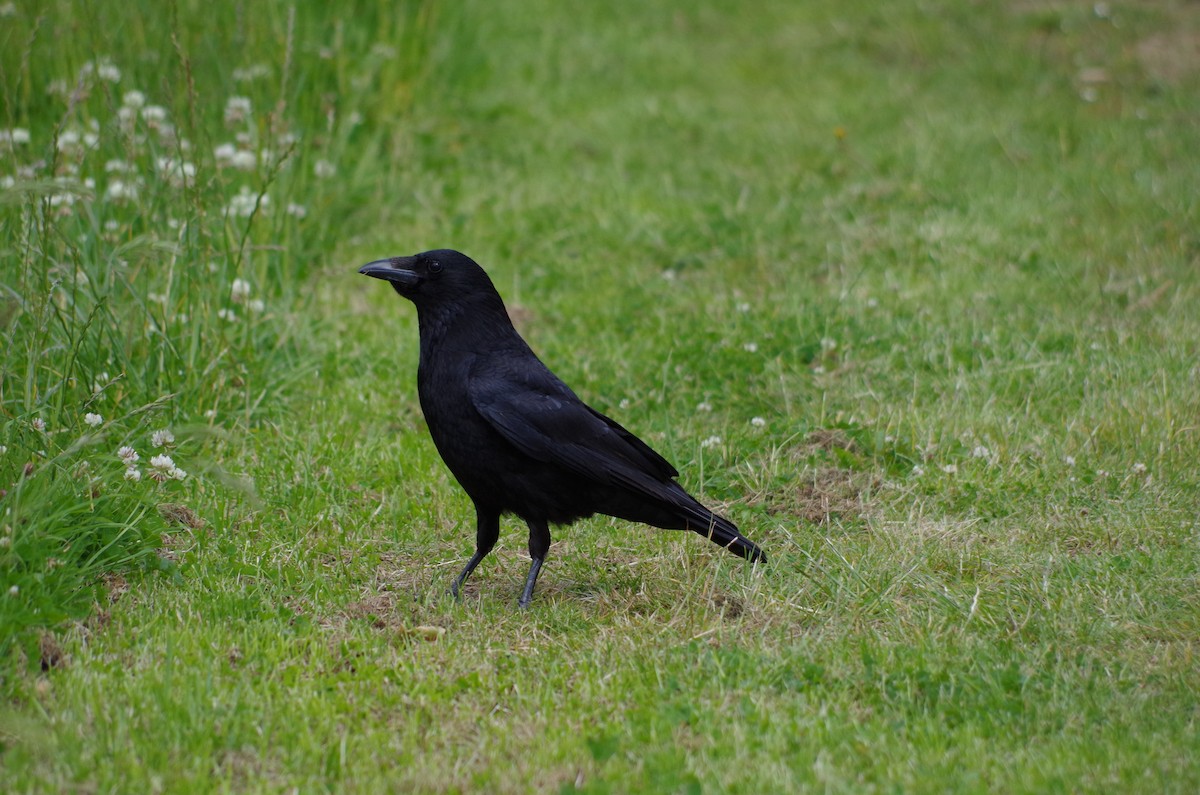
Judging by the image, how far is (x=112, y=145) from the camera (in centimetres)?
649

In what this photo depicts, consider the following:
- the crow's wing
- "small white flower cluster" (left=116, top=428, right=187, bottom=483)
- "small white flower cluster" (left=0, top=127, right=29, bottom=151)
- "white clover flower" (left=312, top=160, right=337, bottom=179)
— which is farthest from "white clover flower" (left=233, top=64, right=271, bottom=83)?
the crow's wing

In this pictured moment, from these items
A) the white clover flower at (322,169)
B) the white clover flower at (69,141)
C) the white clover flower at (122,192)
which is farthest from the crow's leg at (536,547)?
the white clover flower at (322,169)

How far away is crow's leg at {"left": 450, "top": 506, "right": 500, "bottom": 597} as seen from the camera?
4.47 m

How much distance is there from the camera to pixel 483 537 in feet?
14.7

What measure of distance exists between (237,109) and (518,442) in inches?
140

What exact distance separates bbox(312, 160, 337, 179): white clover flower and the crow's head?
292 cm

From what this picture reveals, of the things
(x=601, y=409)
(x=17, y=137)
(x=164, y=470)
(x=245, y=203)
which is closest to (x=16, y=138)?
(x=17, y=137)

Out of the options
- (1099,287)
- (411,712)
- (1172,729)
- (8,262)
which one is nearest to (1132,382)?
(1099,287)

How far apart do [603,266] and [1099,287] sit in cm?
273

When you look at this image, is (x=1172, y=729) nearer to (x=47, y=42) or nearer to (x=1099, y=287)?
(x=1099, y=287)

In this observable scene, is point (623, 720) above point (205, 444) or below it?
above

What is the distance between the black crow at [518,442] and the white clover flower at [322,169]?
297cm

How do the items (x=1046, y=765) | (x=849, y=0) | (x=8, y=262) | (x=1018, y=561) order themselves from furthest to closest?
(x=849, y=0), (x=8, y=262), (x=1018, y=561), (x=1046, y=765)

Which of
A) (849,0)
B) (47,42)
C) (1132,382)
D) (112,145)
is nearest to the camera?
(1132,382)
